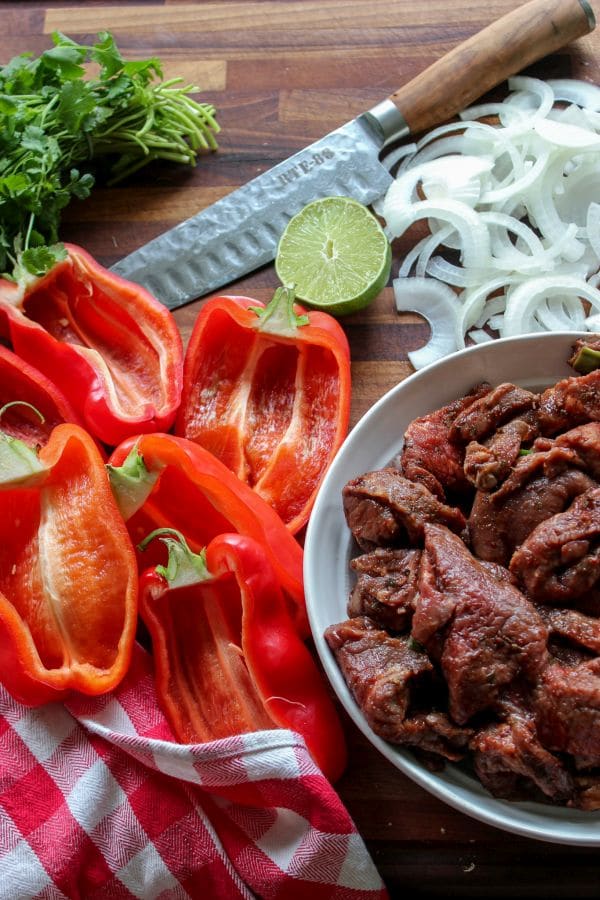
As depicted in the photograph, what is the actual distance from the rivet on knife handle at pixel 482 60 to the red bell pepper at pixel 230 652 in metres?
1.84

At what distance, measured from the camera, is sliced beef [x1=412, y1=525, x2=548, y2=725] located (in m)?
2.42

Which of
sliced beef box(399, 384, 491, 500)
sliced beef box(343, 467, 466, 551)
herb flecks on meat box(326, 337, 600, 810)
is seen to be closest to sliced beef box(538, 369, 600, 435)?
herb flecks on meat box(326, 337, 600, 810)

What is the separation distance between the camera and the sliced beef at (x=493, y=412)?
2.82 metres

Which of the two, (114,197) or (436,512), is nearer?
(436,512)

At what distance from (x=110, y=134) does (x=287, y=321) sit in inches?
43.4

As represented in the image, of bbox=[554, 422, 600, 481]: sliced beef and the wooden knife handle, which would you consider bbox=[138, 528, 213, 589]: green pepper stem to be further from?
the wooden knife handle

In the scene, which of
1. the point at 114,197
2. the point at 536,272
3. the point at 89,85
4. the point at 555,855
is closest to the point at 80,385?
the point at 114,197

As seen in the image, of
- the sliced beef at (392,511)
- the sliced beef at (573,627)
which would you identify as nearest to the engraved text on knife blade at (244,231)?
the sliced beef at (392,511)

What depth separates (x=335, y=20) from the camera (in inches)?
149

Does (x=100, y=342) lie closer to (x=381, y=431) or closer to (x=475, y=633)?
(x=381, y=431)

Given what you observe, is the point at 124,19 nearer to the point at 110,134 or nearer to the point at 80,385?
the point at 110,134

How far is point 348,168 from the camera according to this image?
3490 millimetres

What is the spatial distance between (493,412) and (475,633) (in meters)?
0.75

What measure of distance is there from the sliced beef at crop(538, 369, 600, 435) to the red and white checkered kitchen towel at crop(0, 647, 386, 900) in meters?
1.28
